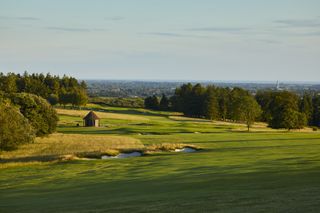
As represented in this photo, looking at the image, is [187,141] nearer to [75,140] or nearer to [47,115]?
[75,140]

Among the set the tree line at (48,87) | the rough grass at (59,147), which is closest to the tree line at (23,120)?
the rough grass at (59,147)

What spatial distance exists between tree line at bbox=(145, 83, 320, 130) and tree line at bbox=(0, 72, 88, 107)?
Answer: 29071 mm

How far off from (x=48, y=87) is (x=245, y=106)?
7592cm

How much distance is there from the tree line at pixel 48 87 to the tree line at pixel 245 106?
95.4 feet

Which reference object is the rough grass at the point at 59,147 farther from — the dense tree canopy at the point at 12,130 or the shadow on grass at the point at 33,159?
the dense tree canopy at the point at 12,130

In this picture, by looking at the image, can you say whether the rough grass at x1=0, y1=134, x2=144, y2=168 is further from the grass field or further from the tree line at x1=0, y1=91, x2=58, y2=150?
the grass field

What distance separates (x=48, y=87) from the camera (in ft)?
509

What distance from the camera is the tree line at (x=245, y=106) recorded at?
88.9m

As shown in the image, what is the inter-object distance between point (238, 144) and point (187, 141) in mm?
8109

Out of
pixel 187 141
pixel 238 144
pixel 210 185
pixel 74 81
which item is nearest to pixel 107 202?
pixel 210 185

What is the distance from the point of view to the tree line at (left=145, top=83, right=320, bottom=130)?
88887 mm

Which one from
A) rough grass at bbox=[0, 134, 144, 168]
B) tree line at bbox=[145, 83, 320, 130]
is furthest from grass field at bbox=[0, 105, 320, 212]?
tree line at bbox=[145, 83, 320, 130]

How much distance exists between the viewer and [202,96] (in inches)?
5507

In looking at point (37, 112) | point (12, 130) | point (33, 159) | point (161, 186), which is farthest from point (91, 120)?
point (161, 186)
